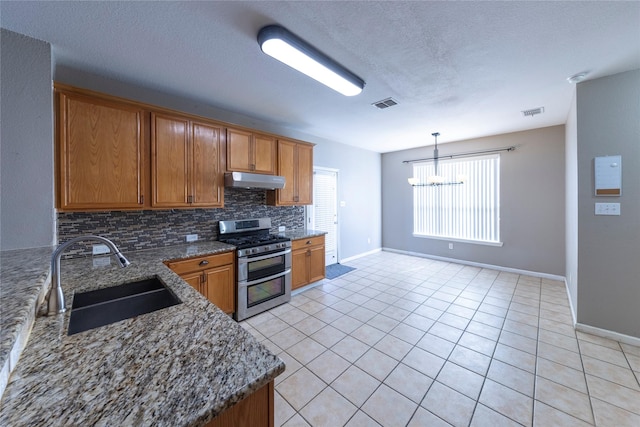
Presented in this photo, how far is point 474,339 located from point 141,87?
438 centimetres

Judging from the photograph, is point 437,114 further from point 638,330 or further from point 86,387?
point 86,387

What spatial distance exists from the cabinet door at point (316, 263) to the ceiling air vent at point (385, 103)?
223 centimetres

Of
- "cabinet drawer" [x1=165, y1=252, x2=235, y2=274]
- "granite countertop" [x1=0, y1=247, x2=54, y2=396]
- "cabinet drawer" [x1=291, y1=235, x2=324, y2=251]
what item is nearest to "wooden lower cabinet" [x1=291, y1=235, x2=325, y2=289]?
"cabinet drawer" [x1=291, y1=235, x2=324, y2=251]

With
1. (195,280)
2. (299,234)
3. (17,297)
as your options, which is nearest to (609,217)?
(299,234)

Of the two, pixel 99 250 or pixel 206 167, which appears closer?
pixel 99 250

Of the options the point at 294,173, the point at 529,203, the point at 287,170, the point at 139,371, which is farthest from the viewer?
the point at 529,203

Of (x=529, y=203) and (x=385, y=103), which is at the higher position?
(x=385, y=103)

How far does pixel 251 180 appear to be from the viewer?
3.02m

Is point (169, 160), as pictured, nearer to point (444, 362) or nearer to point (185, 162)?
point (185, 162)

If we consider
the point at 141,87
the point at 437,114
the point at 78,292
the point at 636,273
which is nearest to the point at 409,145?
the point at 437,114

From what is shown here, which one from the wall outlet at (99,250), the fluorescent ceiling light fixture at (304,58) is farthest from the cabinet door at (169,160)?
the fluorescent ceiling light fixture at (304,58)

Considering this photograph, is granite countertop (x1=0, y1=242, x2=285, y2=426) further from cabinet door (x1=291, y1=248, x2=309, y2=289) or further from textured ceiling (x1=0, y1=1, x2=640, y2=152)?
cabinet door (x1=291, y1=248, x2=309, y2=289)

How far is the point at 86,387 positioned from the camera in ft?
2.25

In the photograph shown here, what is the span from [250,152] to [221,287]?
5.70 feet
